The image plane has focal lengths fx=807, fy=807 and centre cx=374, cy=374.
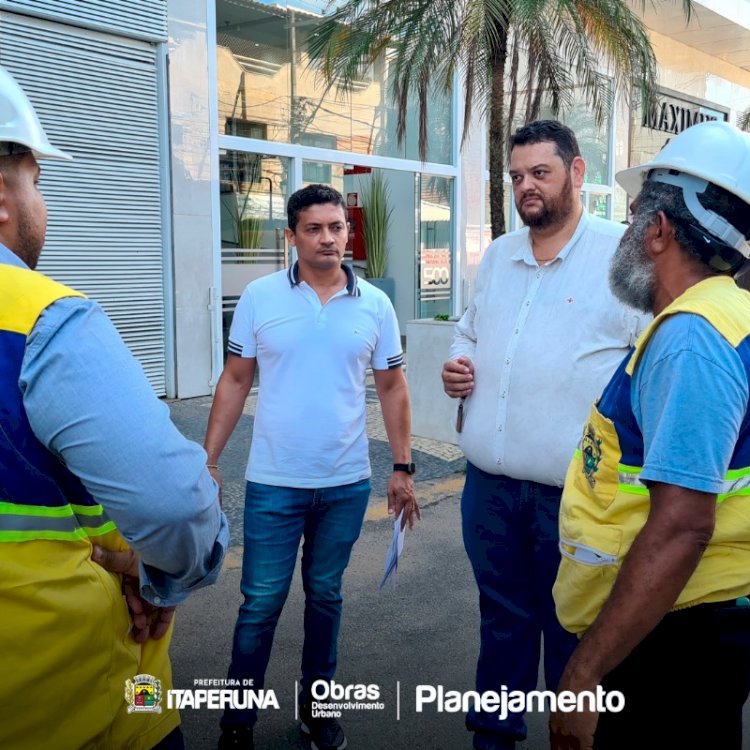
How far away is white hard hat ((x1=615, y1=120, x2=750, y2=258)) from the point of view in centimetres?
168

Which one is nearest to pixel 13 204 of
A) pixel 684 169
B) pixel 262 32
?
pixel 684 169

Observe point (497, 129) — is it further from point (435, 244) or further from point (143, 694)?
point (143, 694)

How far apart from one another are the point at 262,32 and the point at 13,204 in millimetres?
9063

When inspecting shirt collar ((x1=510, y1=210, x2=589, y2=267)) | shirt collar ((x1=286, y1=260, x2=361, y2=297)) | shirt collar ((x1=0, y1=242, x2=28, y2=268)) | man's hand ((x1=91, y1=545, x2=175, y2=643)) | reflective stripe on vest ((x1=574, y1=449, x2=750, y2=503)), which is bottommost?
man's hand ((x1=91, y1=545, x2=175, y2=643))

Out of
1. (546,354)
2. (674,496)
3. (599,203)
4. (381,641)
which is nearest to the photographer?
(674,496)

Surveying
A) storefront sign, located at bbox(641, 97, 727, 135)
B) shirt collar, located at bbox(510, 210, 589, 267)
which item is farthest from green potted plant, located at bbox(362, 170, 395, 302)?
shirt collar, located at bbox(510, 210, 589, 267)

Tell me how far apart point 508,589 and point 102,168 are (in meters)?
6.70

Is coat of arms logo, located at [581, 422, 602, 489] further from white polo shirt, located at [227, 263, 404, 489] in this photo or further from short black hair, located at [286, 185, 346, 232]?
short black hair, located at [286, 185, 346, 232]

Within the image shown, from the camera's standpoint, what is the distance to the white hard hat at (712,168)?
66.0 inches

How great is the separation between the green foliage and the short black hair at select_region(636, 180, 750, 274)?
10.3m

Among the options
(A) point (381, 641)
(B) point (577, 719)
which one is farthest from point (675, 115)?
(B) point (577, 719)

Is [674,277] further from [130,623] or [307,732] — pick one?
[307,732]

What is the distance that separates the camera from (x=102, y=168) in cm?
804

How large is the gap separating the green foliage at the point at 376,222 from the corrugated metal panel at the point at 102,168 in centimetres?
408
